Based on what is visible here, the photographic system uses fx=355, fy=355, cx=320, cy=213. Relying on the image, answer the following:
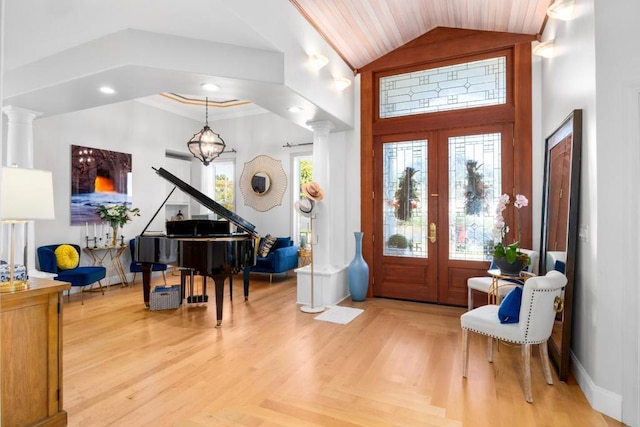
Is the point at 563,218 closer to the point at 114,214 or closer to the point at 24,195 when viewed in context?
the point at 24,195

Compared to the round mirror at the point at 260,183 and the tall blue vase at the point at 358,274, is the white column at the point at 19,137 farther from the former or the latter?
the tall blue vase at the point at 358,274

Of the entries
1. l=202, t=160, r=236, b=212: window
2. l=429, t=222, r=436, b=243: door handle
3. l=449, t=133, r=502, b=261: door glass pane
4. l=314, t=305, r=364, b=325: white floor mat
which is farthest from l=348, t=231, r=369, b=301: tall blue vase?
l=202, t=160, r=236, b=212: window

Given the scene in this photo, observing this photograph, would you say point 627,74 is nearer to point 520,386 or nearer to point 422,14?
point 520,386

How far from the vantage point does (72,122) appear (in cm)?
553

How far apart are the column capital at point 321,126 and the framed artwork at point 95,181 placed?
11.7 ft

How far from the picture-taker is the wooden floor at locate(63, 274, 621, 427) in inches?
88.4

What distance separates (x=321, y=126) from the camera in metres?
4.84

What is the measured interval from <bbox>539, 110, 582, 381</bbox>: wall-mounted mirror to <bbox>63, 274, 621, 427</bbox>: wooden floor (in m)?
0.33

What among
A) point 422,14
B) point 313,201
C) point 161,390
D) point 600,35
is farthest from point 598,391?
point 422,14

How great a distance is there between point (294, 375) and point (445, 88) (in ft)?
13.0

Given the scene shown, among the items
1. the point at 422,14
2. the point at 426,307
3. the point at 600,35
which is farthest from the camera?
the point at 426,307

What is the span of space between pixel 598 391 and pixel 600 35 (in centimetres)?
234

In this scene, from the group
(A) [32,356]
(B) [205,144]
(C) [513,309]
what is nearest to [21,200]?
(A) [32,356]

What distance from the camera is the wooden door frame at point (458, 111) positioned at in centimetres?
423
